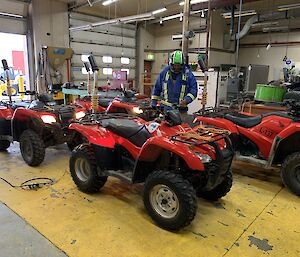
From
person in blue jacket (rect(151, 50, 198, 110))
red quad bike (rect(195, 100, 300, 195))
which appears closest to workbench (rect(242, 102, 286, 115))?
red quad bike (rect(195, 100, 300, 195))

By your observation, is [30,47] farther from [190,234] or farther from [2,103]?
[190,234]

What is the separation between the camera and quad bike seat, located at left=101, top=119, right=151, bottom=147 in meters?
2.64

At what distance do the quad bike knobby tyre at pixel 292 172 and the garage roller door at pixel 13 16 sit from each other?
30.5 feet

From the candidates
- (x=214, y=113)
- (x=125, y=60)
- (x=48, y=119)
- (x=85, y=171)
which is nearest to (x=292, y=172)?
(x=214, y=113)

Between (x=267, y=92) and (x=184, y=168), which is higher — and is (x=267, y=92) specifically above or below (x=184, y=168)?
above

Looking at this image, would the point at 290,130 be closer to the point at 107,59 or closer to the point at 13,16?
the point at 13,16

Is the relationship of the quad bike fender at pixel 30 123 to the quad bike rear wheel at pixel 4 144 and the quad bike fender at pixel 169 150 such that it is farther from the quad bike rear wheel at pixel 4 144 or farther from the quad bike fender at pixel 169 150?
the quad bike fender at pixel 169 150

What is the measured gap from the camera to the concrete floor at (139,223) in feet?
6.61

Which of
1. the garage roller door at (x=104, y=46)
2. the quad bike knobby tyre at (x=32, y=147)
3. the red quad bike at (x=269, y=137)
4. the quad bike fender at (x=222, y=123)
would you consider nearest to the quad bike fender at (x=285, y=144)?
the red quad bike at (x=269, y=137)

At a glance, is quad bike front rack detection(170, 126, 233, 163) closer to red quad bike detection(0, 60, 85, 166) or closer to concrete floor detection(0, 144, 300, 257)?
concrete floor detection(0, 144, 300, 257)

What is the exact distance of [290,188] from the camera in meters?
3.00

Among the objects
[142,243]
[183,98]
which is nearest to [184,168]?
[142,243]

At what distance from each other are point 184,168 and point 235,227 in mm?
677

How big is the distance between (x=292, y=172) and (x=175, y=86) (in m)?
1.90
